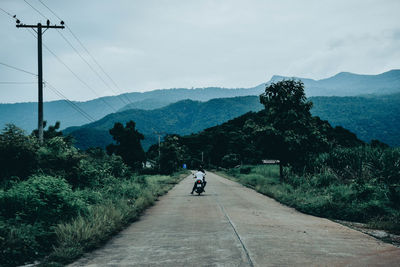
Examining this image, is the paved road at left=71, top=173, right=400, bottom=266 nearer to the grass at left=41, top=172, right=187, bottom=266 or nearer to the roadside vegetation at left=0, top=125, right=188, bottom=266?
the grass at left=41, top=172, right=187, bottom=266

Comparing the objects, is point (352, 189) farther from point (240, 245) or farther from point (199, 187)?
point (199, 187)

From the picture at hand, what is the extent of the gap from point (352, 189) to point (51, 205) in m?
11.7

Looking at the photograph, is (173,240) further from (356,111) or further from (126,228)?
(356,111)

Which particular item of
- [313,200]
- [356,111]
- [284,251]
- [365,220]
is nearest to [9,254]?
[284,251]

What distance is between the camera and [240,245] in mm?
7188

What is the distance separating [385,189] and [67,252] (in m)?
11.4

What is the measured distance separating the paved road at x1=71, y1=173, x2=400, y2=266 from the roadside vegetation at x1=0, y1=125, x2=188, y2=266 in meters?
0.58

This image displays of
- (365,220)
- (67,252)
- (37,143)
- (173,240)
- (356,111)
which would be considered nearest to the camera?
(67,252)

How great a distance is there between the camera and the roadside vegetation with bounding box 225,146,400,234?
37.7 feet

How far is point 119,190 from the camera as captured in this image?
49.3ft

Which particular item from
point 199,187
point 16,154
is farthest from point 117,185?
point 199,187

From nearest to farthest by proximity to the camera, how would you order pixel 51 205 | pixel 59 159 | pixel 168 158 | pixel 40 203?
pixel 40 203 → pixel 51 205 → pixel 59 159 → pixel 168 158

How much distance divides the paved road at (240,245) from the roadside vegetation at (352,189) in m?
1.53

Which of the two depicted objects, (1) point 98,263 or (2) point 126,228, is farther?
(2) point 126,228
